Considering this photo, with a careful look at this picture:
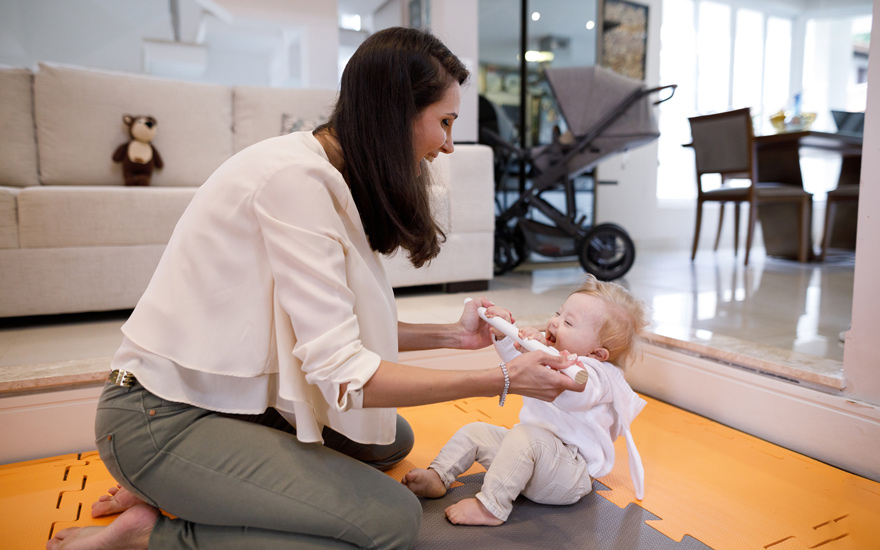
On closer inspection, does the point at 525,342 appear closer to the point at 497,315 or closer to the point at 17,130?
the point at 497,315

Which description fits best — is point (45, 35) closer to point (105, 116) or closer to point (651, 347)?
point (105, 116)

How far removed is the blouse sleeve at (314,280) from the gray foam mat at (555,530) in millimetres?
392

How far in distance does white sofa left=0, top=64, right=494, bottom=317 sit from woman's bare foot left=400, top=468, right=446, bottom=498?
0.73m

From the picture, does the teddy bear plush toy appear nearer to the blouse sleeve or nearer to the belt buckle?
the belt buckle

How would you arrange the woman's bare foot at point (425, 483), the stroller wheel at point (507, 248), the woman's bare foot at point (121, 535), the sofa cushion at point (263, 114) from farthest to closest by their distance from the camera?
1. the stroller wheel at point (507, 248)
2. the sofa cushion at point (263, 114)
3. the woman's bare foot at point (425, 483)
4. the woman's bare foot at point (121, 535)

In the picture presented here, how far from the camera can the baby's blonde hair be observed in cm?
115

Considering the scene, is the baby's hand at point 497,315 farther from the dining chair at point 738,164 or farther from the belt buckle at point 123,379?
the dining chair at point 738,164

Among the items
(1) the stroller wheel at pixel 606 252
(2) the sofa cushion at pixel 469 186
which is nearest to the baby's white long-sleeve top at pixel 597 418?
(2) the sofa cushion at pixel 469 186

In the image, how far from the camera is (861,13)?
648 cm

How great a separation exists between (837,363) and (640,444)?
549 mm

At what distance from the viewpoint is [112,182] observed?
2549mm

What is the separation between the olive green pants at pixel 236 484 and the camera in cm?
81

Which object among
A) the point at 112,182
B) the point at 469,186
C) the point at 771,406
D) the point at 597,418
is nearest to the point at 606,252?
the point at 469,186

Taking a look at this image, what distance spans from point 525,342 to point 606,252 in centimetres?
220
